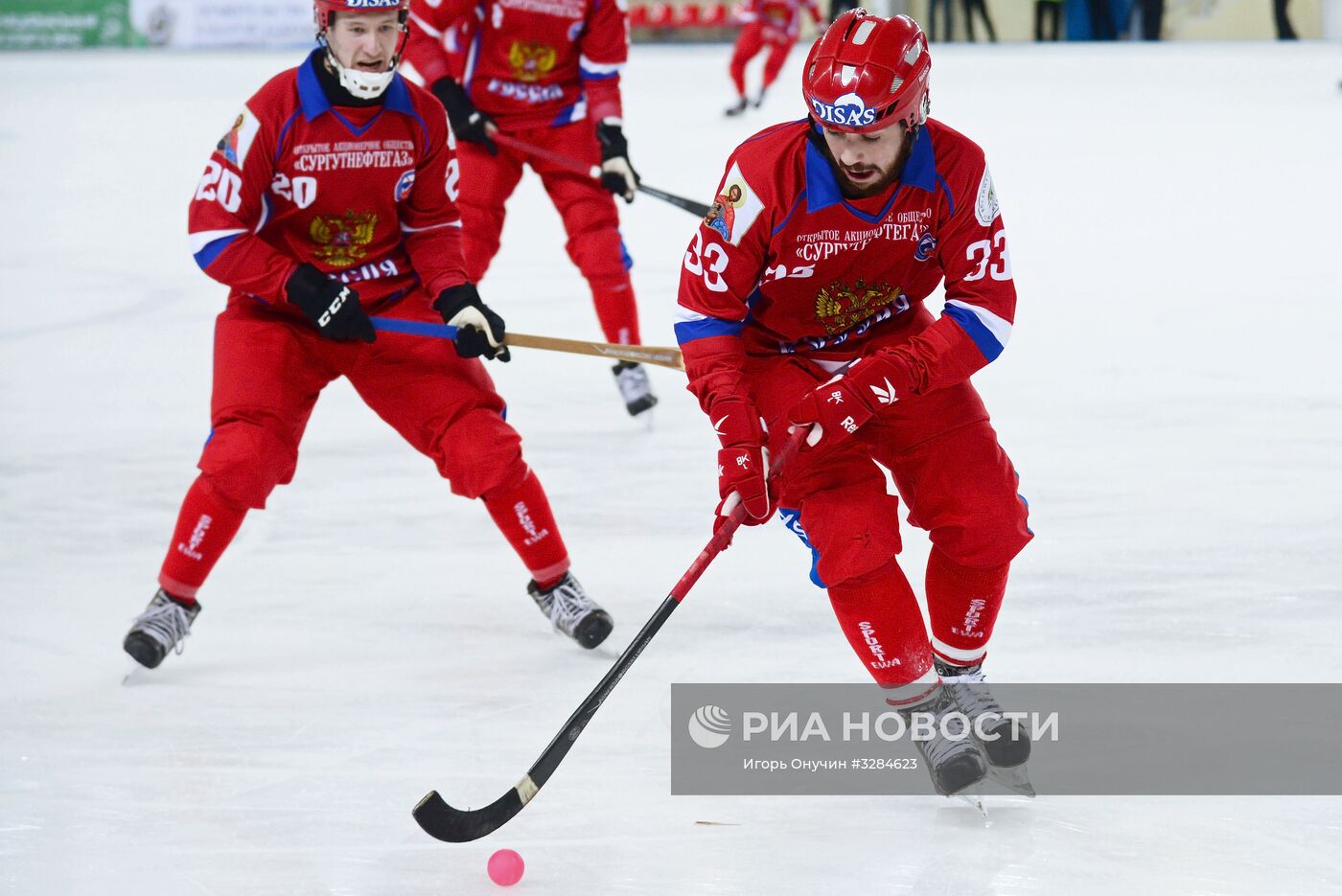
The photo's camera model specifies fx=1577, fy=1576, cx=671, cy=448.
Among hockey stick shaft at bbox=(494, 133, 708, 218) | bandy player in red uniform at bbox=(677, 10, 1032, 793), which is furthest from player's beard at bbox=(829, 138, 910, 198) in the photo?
hockey stick shaft at bbox=(494, 133, 708, 218)

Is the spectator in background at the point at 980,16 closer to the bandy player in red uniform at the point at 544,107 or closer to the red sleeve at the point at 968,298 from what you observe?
the bandy player in red uniform at the point at 544,107

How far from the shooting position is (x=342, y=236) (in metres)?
3.11

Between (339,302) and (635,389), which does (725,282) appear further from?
(635,389)

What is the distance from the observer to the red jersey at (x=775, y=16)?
38.6 ft

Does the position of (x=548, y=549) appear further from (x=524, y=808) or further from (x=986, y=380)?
(x=986, y=380)

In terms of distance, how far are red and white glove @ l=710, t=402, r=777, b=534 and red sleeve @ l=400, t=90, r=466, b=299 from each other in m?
A: 0.94

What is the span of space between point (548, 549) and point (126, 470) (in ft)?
5.37

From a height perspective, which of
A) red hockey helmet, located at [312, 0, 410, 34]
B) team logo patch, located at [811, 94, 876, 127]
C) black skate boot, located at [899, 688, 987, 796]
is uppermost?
red hockey helmet, located at [312, 0, 410, 34]

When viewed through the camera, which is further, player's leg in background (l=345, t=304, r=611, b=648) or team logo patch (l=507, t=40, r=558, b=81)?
team logo patch (l=507, t=40, r=558, b=81)

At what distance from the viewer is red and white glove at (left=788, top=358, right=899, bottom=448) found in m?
2.34

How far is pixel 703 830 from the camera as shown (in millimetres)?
2369

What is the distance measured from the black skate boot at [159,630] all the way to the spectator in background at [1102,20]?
15.9 metres

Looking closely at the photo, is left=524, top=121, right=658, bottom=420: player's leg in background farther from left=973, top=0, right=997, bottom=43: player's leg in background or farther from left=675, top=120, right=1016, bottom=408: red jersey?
left=973, top=0, right=997, bottom=43: player's leg in background

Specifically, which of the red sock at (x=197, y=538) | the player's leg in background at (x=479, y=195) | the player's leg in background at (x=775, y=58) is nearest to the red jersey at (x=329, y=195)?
the red sock at (x=197, y=538)
